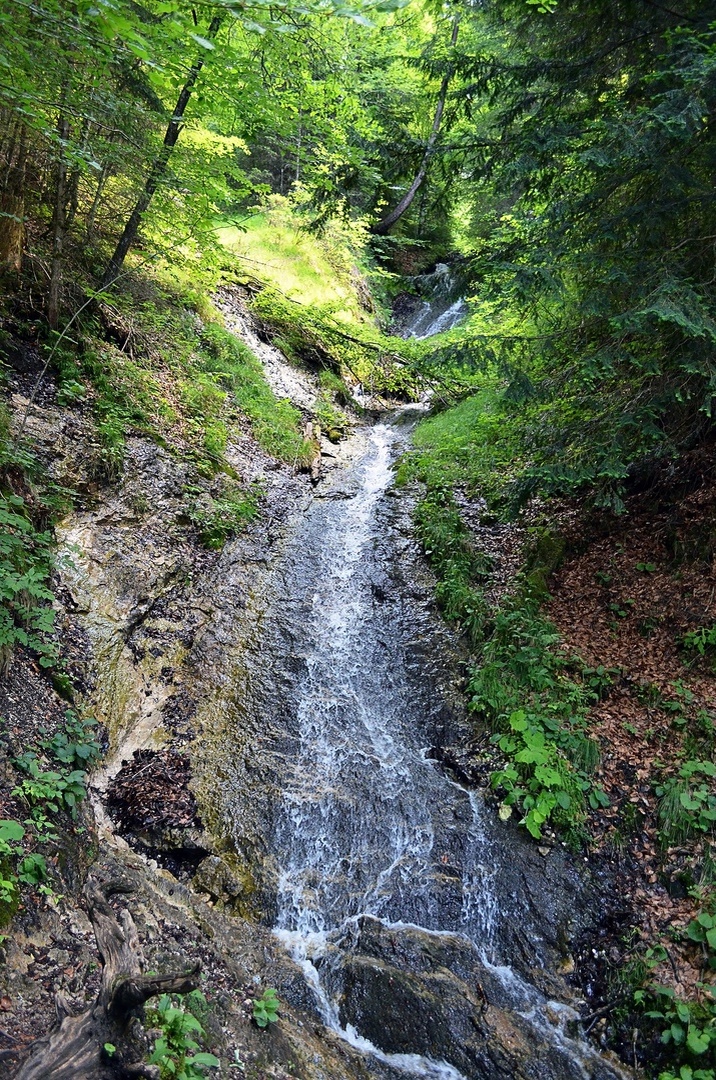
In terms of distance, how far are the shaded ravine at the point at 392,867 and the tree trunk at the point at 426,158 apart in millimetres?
5518

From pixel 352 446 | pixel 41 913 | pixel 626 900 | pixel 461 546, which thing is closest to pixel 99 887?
pixel 41 913

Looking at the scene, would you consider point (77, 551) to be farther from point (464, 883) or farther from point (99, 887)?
point (464, 883)

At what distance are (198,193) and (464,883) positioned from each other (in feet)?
26.9

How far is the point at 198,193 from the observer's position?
6.93 m

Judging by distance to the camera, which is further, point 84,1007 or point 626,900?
point 626,900

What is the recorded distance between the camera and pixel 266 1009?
12.5 feet

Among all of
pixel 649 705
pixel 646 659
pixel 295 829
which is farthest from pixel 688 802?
pixel 295 829

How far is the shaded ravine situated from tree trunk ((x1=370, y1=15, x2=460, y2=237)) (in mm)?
5518

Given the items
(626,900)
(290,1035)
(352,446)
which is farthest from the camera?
(352,446)

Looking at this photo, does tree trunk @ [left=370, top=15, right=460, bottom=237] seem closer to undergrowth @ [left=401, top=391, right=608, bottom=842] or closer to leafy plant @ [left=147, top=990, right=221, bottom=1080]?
undergrowth @ [left=401, top=391, right=608, bottom=842]

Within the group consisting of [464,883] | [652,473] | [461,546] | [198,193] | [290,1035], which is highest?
[198,193]

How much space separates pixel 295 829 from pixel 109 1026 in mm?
2498

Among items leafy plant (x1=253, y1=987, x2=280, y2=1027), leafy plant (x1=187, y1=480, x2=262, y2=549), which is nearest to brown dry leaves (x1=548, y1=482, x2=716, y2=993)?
leafy plant (x1=253, y1=987, x2=280, y2=1027)

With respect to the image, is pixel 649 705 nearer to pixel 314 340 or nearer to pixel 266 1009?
pixel 266 1009
